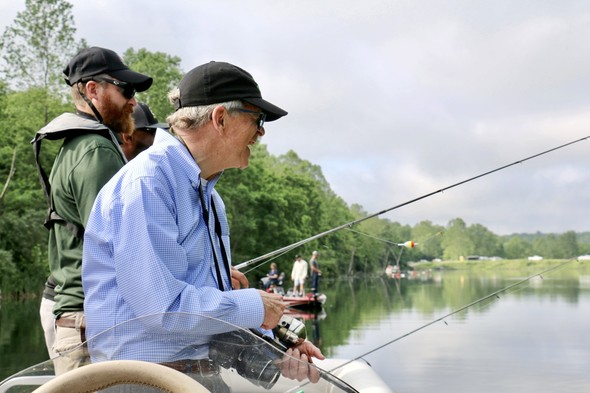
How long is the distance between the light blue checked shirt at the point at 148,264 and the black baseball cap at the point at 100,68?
1212 mm

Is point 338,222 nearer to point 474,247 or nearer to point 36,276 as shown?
point 36,276

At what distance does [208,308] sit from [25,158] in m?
35.6

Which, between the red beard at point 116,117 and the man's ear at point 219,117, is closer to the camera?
the man's ear at point 219,117

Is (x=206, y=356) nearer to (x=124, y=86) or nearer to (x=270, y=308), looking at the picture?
(x=270, y=308)

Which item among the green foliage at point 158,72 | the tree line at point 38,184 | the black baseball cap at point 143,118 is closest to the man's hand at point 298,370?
the black baseball cap at point 143,118

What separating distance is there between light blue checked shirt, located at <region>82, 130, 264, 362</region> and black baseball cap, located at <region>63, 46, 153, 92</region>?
3.98 feet

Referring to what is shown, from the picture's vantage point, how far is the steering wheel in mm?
1639

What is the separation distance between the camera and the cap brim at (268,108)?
268 centimetres

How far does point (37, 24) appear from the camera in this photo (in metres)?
40.9

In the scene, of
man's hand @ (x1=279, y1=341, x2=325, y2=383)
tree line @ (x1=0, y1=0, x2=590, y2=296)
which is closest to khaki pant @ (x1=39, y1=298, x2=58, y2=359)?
man's hand @ (x1=279, y1=341, x2=325, y2=383)

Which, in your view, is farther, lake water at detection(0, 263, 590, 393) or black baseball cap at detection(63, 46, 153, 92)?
lake water at detection(0, 263, 590, 393)

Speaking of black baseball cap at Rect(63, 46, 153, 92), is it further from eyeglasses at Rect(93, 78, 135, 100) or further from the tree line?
the tree line

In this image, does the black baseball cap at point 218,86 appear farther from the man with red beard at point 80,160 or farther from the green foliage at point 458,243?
the green foliage at point 458,243

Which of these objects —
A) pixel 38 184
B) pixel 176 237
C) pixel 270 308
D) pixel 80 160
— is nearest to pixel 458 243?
pixel 38 184
